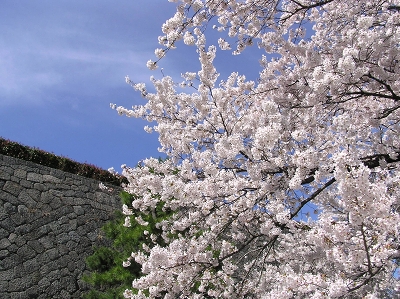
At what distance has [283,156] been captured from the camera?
3473mm

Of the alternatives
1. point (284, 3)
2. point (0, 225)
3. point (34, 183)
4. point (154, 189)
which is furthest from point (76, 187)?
point (284, 3)

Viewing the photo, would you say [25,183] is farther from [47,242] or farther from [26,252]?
[26,252]

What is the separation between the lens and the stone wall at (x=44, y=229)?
737cm

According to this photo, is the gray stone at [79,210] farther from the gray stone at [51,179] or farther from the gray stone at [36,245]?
the gray stone at [36,245]

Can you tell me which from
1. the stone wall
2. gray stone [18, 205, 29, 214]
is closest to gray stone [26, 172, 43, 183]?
the stone wall

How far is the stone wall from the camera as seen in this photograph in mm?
7371

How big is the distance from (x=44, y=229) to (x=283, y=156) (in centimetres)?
634

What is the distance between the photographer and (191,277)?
405cm

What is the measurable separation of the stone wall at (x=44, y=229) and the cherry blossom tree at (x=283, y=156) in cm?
358

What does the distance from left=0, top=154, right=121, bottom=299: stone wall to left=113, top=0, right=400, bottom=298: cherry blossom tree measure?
3577 mm

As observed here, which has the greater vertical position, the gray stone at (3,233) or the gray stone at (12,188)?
the gray stone at (12,188)

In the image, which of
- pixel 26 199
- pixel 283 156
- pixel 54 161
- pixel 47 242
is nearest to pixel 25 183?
pixel 26 199

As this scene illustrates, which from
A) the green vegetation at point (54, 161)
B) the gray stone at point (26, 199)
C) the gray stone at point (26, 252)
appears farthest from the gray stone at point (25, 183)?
the gray stone at point (26, 252)

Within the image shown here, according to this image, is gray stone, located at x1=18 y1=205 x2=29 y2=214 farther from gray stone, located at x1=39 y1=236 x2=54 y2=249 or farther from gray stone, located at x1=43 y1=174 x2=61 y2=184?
gray stone, located at x1=43 y1=174 x2=61 y2=184
